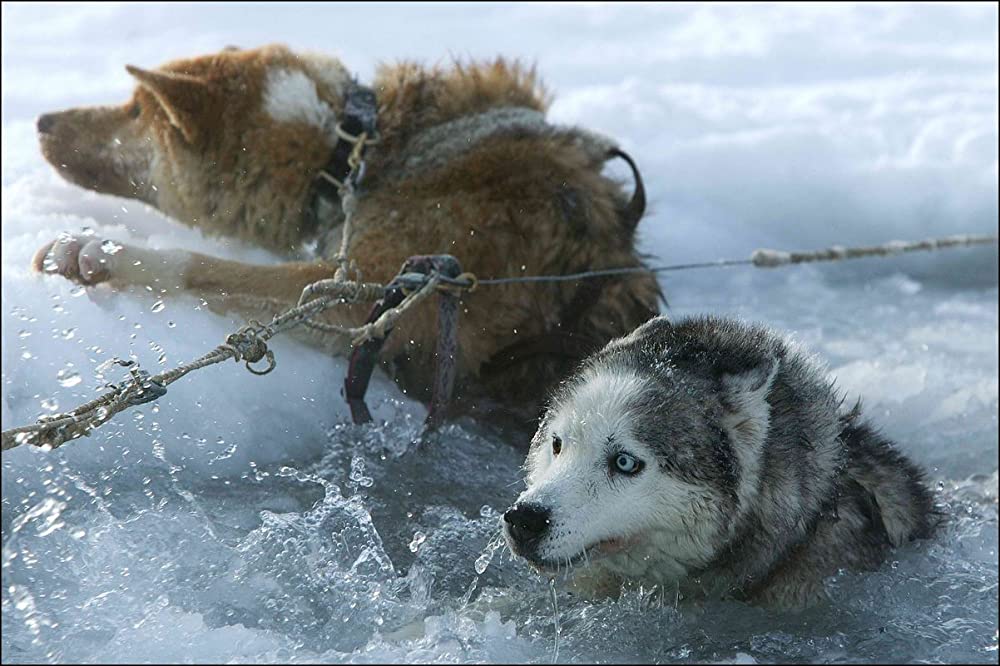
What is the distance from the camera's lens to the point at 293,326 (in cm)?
362

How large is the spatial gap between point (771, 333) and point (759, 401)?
1.64ft

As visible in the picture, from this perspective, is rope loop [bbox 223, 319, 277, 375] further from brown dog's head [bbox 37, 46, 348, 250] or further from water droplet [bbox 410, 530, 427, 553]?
brown dog's head [bbox 37, 46, 348, 250]

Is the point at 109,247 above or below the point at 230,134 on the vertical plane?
below

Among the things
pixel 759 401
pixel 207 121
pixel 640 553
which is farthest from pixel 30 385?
pixel 759 401

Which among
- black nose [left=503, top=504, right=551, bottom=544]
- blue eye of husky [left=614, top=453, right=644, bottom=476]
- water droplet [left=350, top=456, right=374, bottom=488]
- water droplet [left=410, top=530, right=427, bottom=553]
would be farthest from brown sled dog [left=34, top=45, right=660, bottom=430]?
black nose [left=503, top=504, right=551, bottom=544]

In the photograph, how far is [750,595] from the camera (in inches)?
127

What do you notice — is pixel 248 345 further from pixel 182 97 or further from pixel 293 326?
pixel 182 97

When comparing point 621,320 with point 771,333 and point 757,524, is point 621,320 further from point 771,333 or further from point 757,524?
point 757,524

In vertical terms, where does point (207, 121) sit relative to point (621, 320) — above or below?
above

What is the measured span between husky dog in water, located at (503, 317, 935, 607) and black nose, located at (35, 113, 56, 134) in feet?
12.3

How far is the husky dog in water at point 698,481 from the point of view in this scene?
3035mm

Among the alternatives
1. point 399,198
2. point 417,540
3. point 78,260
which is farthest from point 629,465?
point 78,260

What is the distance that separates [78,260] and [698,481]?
265 centimetres

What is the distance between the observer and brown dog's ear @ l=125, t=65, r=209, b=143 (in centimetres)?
537
